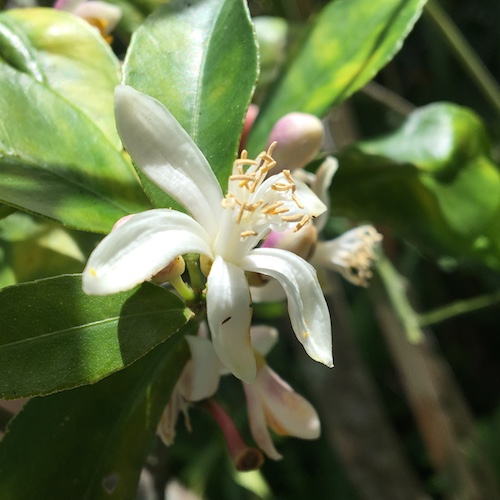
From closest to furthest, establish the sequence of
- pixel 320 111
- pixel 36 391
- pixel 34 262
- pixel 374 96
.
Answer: pixel 36 391 → pixel 34 262 → pixel 320 111 → pixel 374 96

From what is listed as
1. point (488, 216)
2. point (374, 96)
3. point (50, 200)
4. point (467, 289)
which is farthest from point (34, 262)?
point (467, 289)

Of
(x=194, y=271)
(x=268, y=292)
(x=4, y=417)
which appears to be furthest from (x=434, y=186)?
(x=4, y=417)

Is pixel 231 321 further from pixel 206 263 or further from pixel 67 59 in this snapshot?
pixel 67 59

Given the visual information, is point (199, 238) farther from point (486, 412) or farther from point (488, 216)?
point (486, 412)

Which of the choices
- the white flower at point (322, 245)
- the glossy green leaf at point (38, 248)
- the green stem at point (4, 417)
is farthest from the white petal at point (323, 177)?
the green stem at point (4, 417)

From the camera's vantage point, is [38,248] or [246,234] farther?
[38,248]

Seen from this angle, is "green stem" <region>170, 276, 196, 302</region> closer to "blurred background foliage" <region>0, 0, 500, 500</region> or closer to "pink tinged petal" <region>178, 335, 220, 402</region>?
"pink tinged petal" <region>178, 335, 220, 402</region>

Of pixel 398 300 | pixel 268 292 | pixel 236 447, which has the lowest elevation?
pixel 398 300
